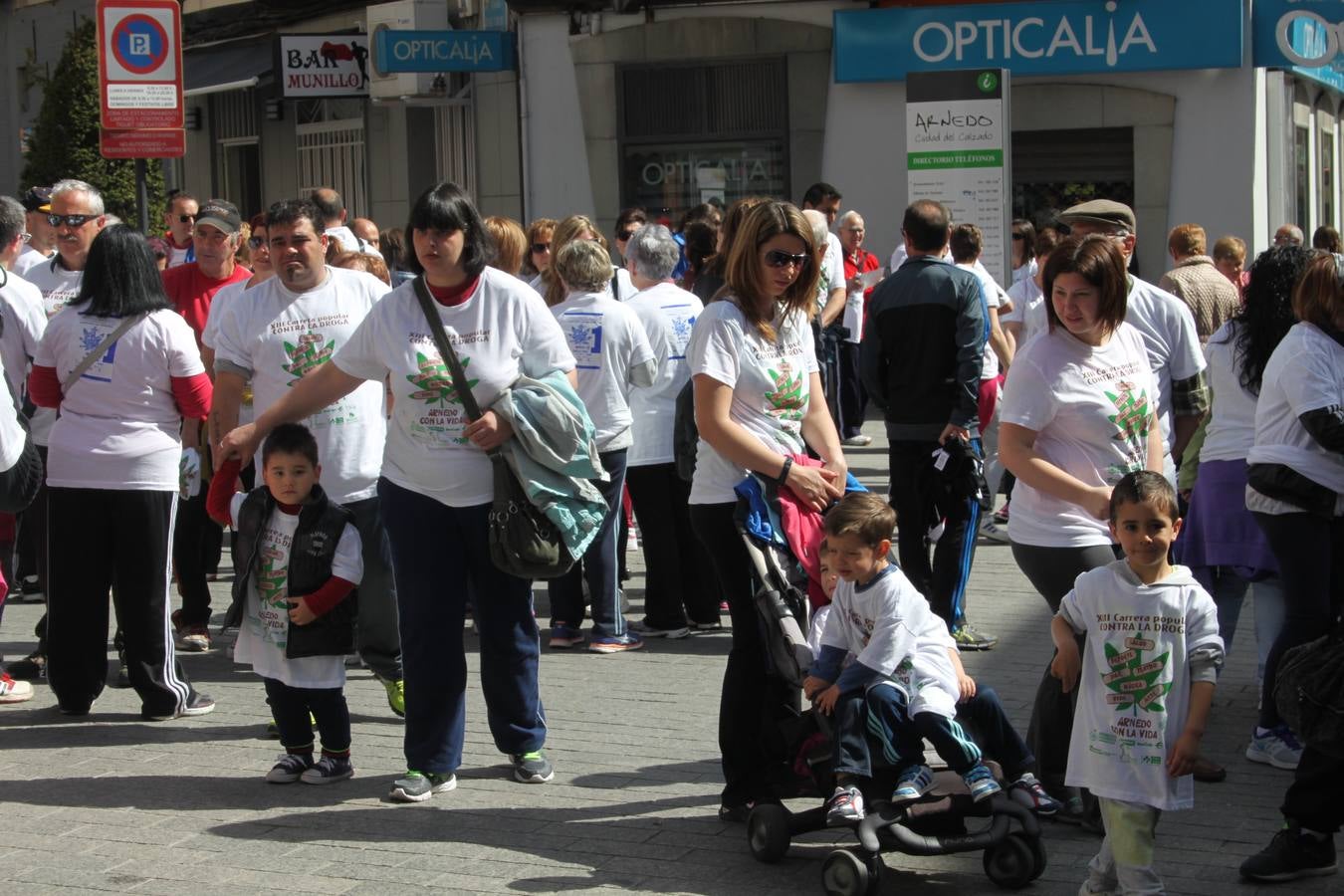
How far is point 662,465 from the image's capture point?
9.11 meters

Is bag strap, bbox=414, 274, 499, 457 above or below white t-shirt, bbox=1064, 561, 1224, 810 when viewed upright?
above

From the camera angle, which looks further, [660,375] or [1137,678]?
[660,375]

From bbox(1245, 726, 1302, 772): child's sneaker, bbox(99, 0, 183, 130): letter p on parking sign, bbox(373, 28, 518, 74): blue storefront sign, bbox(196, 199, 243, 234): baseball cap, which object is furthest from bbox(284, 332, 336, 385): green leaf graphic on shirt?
bbox(373, 28, 518, 74): blue storefront sign

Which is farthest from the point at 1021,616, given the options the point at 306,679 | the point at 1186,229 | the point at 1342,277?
the point at 306,679

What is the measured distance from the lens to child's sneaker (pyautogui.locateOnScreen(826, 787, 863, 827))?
5.14 m

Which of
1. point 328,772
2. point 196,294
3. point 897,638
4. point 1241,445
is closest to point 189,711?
point 328,772

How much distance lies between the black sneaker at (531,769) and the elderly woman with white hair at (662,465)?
2.61 metres

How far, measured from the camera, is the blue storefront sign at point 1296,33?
16.9 meters

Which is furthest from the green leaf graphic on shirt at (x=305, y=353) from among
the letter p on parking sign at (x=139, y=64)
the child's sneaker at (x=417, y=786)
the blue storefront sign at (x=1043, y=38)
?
the blue storefront sign at (x=1043, y=38)

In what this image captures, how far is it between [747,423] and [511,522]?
0.81 metres

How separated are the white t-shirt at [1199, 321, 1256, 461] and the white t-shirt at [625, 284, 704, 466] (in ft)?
9.56

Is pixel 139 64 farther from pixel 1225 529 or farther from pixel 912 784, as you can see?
pixel 912 784

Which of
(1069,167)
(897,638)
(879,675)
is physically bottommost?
(879,675)

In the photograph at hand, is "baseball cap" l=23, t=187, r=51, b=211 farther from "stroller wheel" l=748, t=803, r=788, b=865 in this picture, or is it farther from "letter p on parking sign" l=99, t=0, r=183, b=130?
"stroller wheel" l=748, t=803, r=788, b=865
